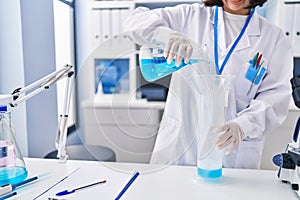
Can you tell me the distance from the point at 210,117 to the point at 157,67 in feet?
0.67

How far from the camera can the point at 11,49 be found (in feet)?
4.77

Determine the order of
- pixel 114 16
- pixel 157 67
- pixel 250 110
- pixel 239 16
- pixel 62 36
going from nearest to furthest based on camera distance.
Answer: pixel 157 67, pixel 250 110, pixel 239 16, pixel 62 36, pixel 114 16

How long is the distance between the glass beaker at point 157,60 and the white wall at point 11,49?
906mm

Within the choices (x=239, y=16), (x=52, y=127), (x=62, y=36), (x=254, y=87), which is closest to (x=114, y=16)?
(x=62, y=36)

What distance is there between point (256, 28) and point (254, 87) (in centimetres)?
22

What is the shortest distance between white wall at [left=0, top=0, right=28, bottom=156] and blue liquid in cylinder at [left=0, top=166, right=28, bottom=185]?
27.1 inches

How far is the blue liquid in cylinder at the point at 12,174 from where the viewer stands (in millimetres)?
779

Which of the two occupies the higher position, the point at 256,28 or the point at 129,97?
the point at 256,28

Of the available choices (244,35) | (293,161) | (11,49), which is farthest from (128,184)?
(11,49)

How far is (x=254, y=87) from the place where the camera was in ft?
3.43

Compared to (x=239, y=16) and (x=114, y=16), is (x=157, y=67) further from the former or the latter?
(x=114, y=16)

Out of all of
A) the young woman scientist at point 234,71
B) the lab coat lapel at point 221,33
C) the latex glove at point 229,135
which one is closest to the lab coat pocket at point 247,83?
the young woman scientist at point 234,71

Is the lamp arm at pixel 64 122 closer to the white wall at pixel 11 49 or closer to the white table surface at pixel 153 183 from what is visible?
the white table surface at pixel 153 183

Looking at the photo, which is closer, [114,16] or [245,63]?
[245,63]
